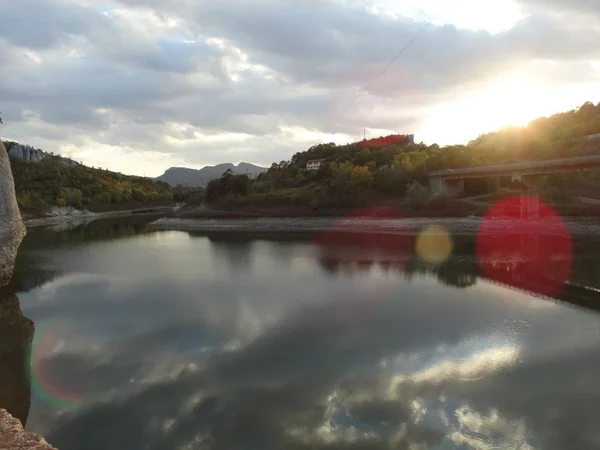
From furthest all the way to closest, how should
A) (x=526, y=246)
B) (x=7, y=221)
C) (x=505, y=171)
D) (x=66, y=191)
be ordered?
(x=66, y=191), (x=505, y=171), (x=526, y=246), (x=7, y=221)

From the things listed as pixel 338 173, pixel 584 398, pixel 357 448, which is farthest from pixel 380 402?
pixel 338 173

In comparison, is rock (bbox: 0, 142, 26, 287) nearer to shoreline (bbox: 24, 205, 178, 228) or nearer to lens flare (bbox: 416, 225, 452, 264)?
lens flare (bbox: 416, 225, 452, 264)

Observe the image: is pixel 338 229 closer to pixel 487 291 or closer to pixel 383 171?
pixel 383 171

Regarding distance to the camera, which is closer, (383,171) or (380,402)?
(380,402)

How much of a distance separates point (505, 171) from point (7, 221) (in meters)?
56.6

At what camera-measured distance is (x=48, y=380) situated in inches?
496

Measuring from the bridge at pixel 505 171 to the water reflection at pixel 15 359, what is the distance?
52.0m

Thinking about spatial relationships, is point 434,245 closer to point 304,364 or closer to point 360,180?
point 304,364

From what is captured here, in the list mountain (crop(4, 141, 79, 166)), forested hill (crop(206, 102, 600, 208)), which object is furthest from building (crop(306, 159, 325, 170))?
mountain (crop(4, 141, 79, 166))

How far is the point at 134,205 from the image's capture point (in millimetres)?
127375

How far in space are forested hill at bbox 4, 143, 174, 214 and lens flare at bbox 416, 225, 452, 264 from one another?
257 feet

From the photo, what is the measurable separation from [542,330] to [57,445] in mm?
16243

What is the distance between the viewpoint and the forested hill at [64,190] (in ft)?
312

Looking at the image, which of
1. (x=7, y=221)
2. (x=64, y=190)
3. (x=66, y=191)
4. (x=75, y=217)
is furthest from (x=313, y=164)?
(x=7, y=221)
